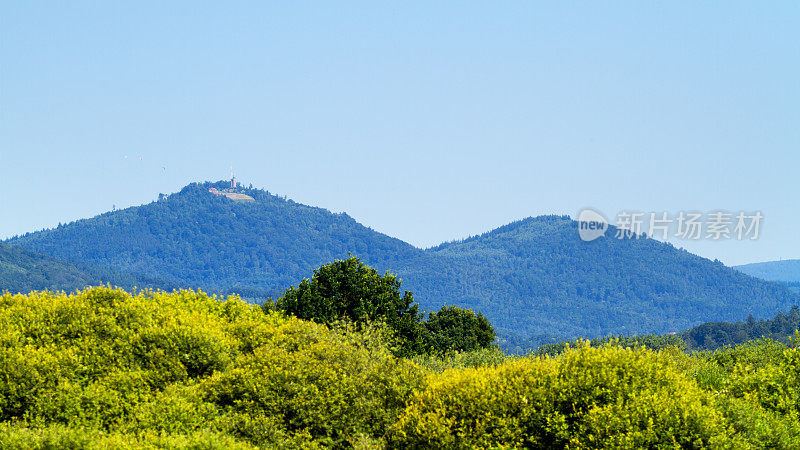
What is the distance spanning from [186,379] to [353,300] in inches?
1006

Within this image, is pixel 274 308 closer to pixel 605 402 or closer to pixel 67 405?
pixel 67 405

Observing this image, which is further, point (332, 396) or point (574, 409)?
point (332, 396)

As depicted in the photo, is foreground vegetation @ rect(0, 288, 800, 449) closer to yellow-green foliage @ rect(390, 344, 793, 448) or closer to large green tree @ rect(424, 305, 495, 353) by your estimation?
yellow-green foliage @ rect(390, 344, 793, 448)

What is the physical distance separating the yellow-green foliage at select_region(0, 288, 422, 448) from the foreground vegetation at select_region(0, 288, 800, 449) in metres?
0.07

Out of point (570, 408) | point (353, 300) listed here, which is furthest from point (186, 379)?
point (353, 300)

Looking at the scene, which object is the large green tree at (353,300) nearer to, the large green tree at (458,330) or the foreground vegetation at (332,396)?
the foreground vegetation at (332,396)

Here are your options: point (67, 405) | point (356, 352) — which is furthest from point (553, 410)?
point (67, 405)

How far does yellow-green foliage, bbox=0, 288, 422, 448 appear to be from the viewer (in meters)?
32.6

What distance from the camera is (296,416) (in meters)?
33.4

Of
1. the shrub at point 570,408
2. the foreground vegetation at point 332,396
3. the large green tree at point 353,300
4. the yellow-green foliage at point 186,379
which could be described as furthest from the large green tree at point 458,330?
the shrub at point 570,408

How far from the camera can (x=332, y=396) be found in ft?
111

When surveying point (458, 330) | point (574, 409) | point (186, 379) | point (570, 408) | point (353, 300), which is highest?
point (353, 300)

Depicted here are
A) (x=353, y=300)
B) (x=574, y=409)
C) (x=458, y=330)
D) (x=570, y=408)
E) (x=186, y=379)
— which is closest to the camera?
(x=574, y=409)

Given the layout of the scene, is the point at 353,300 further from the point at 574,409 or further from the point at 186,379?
the point at 574,409
